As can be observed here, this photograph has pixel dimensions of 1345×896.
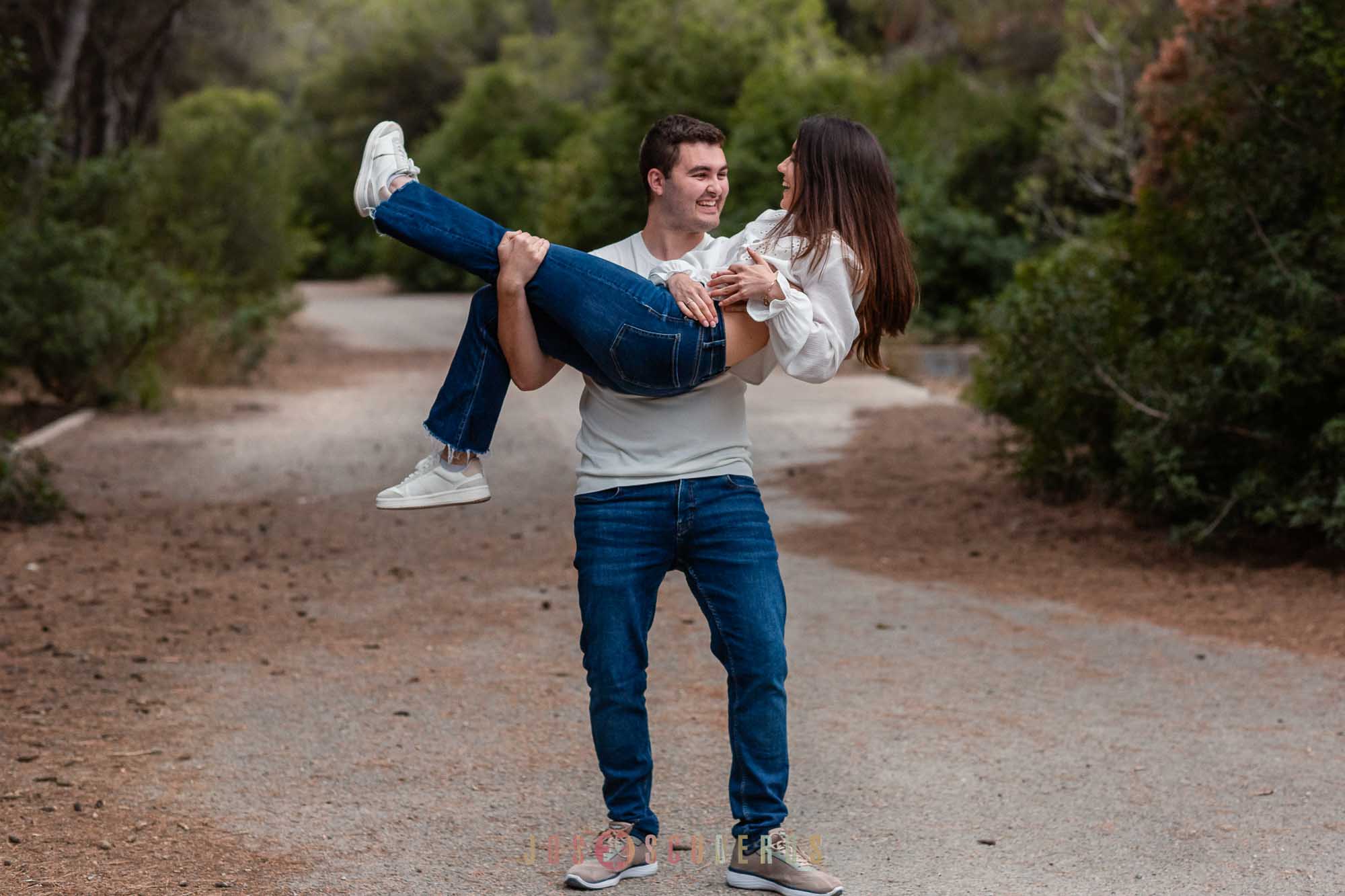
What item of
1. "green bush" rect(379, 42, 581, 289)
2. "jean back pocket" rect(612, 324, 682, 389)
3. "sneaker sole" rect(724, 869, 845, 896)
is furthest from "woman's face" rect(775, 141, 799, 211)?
"green bush" rect(379, 42, 581, 289)

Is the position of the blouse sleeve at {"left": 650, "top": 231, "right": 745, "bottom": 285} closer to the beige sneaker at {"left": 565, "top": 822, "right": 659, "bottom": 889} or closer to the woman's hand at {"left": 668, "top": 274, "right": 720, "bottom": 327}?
the woman's hand at {"left": 668, "top": 274, "right": 720, "bottom": 327}

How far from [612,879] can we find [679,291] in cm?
143

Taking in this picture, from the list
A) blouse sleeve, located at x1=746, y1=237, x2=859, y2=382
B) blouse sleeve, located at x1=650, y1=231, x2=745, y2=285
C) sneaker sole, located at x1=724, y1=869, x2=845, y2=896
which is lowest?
sneaker sole, located at x1=724, y1=869, x2=845, y2=896

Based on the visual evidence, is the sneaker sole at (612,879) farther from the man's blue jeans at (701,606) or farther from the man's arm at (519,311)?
the man's arm at (519,311)

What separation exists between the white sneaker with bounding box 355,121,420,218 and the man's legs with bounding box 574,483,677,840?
0.82m

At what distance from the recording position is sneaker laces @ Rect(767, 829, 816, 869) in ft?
12.1

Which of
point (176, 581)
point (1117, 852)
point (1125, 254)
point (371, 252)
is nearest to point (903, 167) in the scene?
point (1125, 254)

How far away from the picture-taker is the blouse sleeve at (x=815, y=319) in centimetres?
338

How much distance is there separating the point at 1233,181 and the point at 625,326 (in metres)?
5.55

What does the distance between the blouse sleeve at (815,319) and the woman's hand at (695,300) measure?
9 cm

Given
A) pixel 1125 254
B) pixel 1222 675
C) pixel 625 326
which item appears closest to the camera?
pixel 625 326

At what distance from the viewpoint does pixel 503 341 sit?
137 inches

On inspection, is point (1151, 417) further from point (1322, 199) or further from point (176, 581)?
point (176, 581)

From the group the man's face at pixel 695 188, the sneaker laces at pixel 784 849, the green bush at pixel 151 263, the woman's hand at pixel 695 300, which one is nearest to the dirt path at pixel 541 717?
the sneaker laces at pixel 784 849
